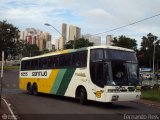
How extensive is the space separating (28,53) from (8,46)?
57475mm

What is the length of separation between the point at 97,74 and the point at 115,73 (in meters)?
1.10

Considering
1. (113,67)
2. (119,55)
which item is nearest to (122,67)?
(113,67)

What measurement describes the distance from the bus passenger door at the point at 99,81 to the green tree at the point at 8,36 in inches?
3449

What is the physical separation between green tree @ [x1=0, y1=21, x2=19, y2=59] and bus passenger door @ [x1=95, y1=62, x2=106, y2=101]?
87.6 meters

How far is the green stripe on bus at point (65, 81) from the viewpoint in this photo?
2547cm

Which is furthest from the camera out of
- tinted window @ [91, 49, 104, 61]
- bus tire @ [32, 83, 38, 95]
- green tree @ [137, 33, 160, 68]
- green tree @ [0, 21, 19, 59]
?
green tree @ [137, 33, 160, 68]

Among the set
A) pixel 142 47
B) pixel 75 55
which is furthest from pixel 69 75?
pixel 142 47

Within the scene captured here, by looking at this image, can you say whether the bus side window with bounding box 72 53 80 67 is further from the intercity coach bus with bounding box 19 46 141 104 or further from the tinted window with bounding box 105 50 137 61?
the tinted window with bounding box 105 50 137 61

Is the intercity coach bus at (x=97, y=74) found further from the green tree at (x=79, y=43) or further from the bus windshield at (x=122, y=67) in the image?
the green tree at (x=79, y=43)

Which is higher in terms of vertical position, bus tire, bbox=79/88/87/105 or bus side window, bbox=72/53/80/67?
bus side window, bbox=72/53/80/67

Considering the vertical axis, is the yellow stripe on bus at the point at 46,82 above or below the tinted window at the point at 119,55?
below

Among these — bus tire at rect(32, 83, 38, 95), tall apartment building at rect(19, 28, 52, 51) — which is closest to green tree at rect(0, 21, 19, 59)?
tall apartment building at rect(19, 28, 52, 51)

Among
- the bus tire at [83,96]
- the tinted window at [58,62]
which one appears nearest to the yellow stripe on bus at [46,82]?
the tinted window at [58,62]

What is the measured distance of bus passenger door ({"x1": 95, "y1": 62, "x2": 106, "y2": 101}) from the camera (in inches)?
847
